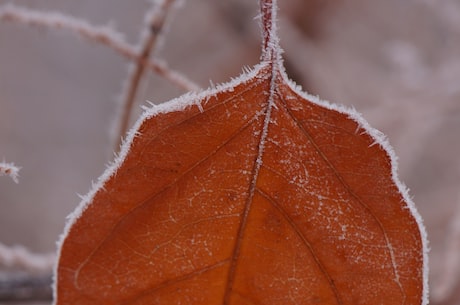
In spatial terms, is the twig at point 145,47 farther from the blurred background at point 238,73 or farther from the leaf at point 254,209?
the leaf at point 254,209

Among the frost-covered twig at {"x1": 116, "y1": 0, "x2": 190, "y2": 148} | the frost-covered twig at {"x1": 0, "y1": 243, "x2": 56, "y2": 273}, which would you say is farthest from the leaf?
the frost-covered twig at {"x1": 0, "y1": 243, "x2": 56, "y2": 273}

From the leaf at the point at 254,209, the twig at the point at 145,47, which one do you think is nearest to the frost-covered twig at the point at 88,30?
the twig at the point at 145,47

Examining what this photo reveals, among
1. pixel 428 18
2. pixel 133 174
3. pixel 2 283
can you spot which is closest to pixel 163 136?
pixel 133 174

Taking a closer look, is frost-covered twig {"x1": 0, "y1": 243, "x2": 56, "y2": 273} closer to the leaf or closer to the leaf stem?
the leaf

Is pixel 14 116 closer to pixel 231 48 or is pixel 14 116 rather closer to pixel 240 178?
pixel 231 48

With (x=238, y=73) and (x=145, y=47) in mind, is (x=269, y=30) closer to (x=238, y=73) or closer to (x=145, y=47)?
(x=145, y=47)

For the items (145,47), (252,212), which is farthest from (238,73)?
(252,212)
